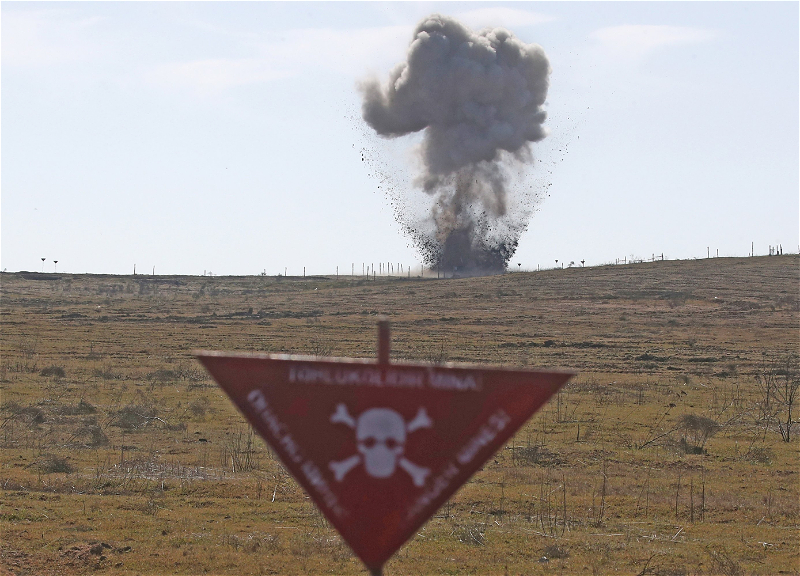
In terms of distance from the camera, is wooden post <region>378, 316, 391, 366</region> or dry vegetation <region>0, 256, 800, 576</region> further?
dry vegetation <region>0, 256, 800, 576</region>

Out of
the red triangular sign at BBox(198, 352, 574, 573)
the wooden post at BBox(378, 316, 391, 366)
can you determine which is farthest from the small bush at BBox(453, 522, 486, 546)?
the wooden post at BBox(378, 316, 391, 366)

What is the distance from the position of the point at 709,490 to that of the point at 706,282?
59.5 metres

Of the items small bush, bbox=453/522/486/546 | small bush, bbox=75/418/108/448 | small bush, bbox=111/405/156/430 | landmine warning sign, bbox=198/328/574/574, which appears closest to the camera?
landmine warning sign, bbox=198/328/574/574

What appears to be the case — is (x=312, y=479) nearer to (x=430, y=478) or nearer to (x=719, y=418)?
(x=430, y=478)

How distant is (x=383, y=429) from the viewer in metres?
3.72

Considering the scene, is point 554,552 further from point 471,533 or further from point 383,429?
point 383,429

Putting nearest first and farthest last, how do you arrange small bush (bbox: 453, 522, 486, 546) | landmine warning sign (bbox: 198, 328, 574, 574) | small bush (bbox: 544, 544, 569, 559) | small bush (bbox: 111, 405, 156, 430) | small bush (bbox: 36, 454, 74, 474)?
1. landmine warning sign (bbox: 198, 328, 574, 574)
2. small bush (bbox: 544, 544, 569, 559)
3. small bush (bbox: 453, 522, 486, 546)
4. small bush (bbox: 36, 454, 74, 474)
5. small bush (bbox: 111, 405, 156, 430)

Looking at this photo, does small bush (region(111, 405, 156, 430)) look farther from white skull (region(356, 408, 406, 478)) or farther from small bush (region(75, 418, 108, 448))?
white skull (region(356, 408, 406, 478))

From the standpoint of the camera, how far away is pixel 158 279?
324 feet

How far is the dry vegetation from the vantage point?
10.0 m

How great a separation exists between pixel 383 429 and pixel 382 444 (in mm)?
63

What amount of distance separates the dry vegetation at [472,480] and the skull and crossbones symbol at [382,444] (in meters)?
6.06

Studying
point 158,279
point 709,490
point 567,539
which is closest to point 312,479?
point 567,539

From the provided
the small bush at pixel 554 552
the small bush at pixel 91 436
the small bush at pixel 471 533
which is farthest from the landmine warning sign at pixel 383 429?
the small bush at pixel 91 436
